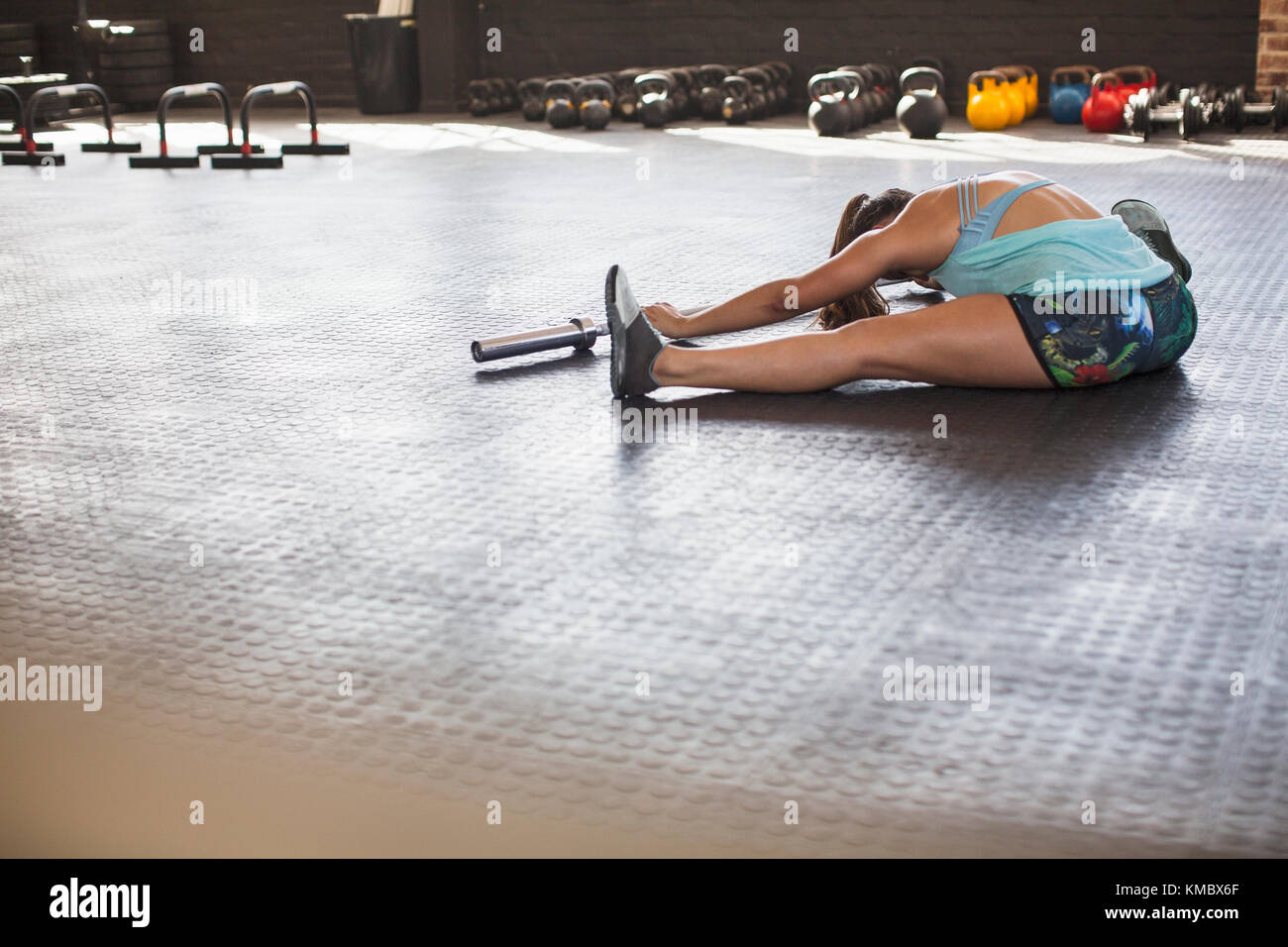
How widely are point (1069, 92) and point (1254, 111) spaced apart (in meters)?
1.15

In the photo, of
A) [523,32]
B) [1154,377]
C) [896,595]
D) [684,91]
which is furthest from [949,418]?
[523,32]

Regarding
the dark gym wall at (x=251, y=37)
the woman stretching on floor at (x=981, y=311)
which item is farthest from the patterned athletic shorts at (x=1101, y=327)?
the dark gym wall at (x=251, y=37)

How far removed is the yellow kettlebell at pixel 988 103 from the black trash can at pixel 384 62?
4.22 meters

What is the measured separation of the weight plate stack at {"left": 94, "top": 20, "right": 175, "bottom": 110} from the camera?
416 inches

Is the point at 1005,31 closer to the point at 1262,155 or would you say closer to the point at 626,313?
the point at 1262,155

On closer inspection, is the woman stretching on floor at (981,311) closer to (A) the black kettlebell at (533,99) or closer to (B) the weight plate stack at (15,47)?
(A) the black kettlebell at (533,99)

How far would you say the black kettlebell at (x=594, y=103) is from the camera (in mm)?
8695

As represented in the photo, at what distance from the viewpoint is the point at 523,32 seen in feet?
34.4

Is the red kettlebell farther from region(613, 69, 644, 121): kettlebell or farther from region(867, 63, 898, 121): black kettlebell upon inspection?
region(613, 69, 644, 121): kettlebell

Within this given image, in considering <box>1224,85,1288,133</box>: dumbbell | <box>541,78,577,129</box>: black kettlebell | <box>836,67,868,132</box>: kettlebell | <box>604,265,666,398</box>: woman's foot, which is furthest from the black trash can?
<box>604,265,666,398</box>: woman's foot

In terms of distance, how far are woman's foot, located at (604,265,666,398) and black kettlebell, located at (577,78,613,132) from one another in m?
6.34

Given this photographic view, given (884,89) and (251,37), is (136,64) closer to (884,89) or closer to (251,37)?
(251,37)

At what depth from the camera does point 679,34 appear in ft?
33.1

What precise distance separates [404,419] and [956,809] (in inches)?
61.3
